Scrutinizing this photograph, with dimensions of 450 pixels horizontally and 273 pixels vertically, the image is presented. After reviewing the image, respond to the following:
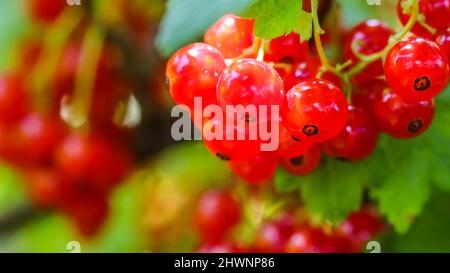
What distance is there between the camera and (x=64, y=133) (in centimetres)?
167

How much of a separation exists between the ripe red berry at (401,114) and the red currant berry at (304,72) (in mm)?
82

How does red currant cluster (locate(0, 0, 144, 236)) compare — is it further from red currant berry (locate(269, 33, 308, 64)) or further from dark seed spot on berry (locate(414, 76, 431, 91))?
dark seed spot on berry (locate(414, 76, 431, 91))

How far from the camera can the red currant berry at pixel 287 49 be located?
3.00 feet

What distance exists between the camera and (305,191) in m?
1.18

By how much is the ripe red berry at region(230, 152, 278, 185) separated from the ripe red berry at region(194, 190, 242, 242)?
56cm

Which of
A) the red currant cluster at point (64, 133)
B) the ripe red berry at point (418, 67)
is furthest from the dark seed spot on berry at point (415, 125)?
the red currant cluster at point (64, 133)

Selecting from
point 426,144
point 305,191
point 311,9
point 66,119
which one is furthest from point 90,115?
point 311,9

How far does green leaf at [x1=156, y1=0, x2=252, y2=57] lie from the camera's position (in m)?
1.00

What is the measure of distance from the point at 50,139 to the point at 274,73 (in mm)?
925

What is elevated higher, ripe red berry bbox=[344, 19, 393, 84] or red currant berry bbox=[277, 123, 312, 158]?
ripe red berry bbox=[344, 19, 393, 84]

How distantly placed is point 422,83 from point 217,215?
2.65ft

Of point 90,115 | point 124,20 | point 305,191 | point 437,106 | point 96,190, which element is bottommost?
point 305,191

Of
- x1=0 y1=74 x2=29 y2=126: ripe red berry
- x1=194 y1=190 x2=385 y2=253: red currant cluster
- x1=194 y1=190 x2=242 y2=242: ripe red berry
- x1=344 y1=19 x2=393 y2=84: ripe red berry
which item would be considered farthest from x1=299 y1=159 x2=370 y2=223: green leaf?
x1=0 y1=74 x2=29 y2=126: ripe red berry

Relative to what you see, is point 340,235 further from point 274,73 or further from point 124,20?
point 124,20
